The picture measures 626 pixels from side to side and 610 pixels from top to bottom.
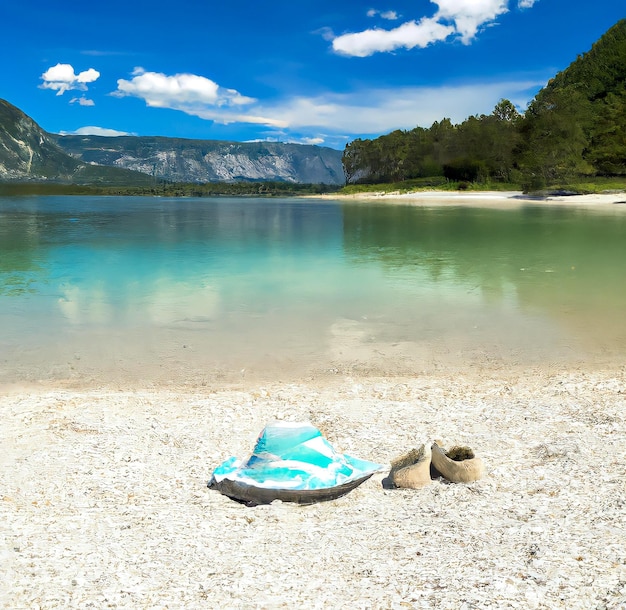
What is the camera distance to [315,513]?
6.48 metres

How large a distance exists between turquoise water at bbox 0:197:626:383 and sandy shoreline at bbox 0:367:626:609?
270cm

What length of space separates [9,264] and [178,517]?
2679cm

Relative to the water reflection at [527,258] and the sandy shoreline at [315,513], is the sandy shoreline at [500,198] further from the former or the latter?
the sandy shoreline at [315,513]

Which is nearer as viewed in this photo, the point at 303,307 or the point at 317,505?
the point at 317,505

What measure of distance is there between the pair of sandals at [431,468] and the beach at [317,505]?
143 mm

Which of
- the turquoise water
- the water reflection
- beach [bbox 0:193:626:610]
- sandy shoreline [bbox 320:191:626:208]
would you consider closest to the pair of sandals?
beach [bbox 0:193:626:610]

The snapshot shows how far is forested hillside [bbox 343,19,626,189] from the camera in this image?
313 ft

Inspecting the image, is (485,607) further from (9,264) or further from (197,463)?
(9,264)

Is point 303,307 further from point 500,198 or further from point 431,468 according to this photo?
point 500,198

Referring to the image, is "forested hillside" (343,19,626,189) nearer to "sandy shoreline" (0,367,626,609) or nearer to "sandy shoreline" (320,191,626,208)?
"sandy shoreline" (320,191,626,208)

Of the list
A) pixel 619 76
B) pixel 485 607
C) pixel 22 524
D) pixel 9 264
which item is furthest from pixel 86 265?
pixel 619 76

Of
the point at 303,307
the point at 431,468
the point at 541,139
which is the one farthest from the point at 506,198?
the point at 431,468

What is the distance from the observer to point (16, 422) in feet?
29.3

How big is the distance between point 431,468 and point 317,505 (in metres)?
1.62
